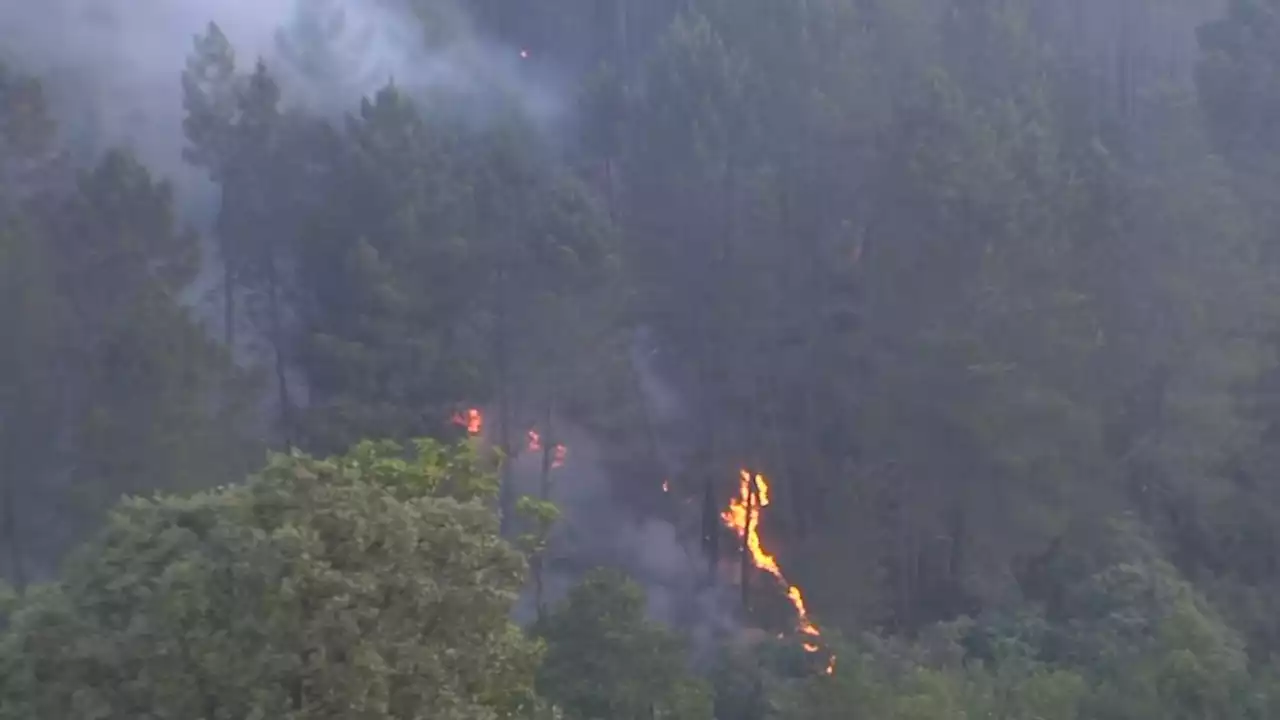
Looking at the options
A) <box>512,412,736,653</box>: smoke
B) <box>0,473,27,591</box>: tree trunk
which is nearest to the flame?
<box>512,412,736,653</box>: smoke

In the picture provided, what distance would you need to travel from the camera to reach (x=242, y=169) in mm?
25172

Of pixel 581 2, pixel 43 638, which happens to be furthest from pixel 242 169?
pixel 43 638

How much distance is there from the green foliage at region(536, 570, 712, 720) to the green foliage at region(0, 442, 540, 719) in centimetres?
486

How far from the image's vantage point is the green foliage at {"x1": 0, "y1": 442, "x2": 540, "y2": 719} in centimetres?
782

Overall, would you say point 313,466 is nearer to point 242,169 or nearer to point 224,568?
point 224,568

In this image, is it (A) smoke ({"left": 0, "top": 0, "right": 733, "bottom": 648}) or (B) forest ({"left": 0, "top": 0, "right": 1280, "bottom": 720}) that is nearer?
(B) forest ({"left": 0, "top": 0, "right": 1280, "bottom": 720})

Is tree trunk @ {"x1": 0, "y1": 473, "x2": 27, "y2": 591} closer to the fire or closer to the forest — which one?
the forest

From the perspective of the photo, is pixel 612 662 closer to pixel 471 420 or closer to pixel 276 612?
pixel 276 612

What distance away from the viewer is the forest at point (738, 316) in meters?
19.6

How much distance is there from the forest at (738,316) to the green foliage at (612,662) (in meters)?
0.10

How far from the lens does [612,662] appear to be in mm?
13977

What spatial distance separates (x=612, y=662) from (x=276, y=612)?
671 cm

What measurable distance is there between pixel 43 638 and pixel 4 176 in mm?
14935

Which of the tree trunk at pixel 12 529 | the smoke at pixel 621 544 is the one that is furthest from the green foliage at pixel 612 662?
the smoke at pixel 621 544
